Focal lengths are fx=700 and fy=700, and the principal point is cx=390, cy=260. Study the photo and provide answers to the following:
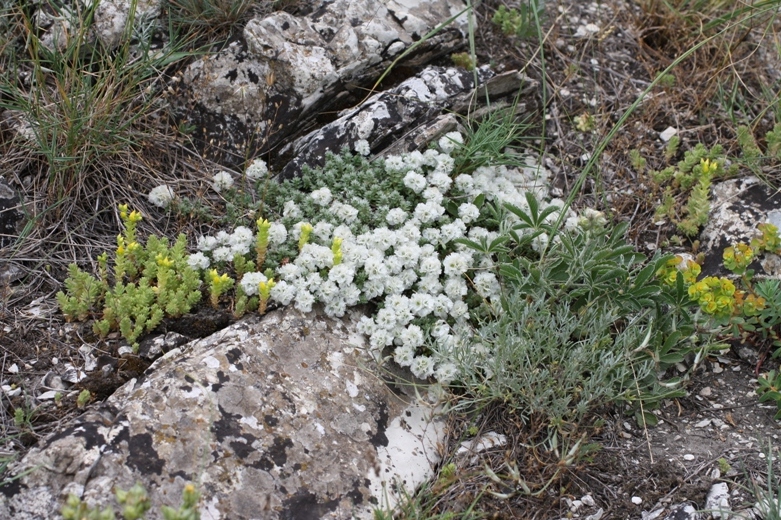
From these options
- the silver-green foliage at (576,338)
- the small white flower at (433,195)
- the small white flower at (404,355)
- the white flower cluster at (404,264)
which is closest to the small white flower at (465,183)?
the white flower cluster at (404,264)

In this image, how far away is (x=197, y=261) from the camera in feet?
12.7

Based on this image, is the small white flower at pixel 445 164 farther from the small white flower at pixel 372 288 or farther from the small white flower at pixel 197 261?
the small white flower at pixel 197 261

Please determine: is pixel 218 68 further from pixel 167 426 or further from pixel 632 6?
pixel 632 6

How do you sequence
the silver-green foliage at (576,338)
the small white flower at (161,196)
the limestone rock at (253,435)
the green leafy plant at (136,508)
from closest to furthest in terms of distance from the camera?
the green leafy plant at (136,508)
the limestone rock at (253,435)
the silver-green foliage at (576,338)
the small white flower at (161,196)

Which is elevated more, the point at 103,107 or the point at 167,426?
the point at 103,107

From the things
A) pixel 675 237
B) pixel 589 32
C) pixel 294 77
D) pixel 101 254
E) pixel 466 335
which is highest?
pixel 294 77

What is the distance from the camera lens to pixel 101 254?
155 inches

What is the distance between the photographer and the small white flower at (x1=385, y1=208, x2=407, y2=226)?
4.16 meters

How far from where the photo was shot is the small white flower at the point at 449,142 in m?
4.50

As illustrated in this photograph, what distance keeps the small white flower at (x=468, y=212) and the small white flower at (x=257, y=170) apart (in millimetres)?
1299

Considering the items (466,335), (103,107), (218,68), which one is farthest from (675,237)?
(103,107)

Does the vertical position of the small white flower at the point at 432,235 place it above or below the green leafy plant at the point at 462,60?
below

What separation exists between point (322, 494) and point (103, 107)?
2.63 meters

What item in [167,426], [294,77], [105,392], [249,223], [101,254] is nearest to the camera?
[167,426]
